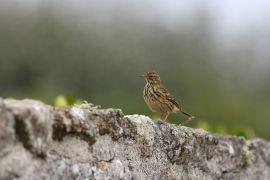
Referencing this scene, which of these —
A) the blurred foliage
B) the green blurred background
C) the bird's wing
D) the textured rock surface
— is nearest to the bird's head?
the bird's wing

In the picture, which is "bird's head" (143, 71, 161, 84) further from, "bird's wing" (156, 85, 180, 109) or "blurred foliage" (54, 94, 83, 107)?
"blurred foliage" (54, 94, 83, 107)

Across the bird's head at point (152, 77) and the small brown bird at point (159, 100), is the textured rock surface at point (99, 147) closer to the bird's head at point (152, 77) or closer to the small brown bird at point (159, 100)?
the small brown bird at point (159, 100)

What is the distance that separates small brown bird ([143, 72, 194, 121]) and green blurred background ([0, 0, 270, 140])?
20.2 m

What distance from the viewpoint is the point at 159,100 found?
30.0 feet

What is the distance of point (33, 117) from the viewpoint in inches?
187

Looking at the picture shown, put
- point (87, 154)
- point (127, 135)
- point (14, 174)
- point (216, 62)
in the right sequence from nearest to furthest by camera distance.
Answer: point (14, 174), point (87, 154), point (127, 135), point (216, 62)

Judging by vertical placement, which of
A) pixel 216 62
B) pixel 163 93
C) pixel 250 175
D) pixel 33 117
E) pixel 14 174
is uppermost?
pixel 216 62

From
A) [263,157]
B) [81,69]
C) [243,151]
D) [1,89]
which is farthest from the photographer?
[81,69]

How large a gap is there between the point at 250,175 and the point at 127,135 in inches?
111

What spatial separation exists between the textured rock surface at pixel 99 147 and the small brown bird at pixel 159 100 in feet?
3.93

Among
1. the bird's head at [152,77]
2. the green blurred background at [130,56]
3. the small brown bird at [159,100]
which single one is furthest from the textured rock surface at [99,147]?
the green blurred background at [130,56]

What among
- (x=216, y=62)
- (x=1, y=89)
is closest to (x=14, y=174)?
(x=1, y=89)

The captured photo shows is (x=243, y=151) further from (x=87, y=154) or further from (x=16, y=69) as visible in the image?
(x=16, y=69)

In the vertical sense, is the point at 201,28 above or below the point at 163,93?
above
